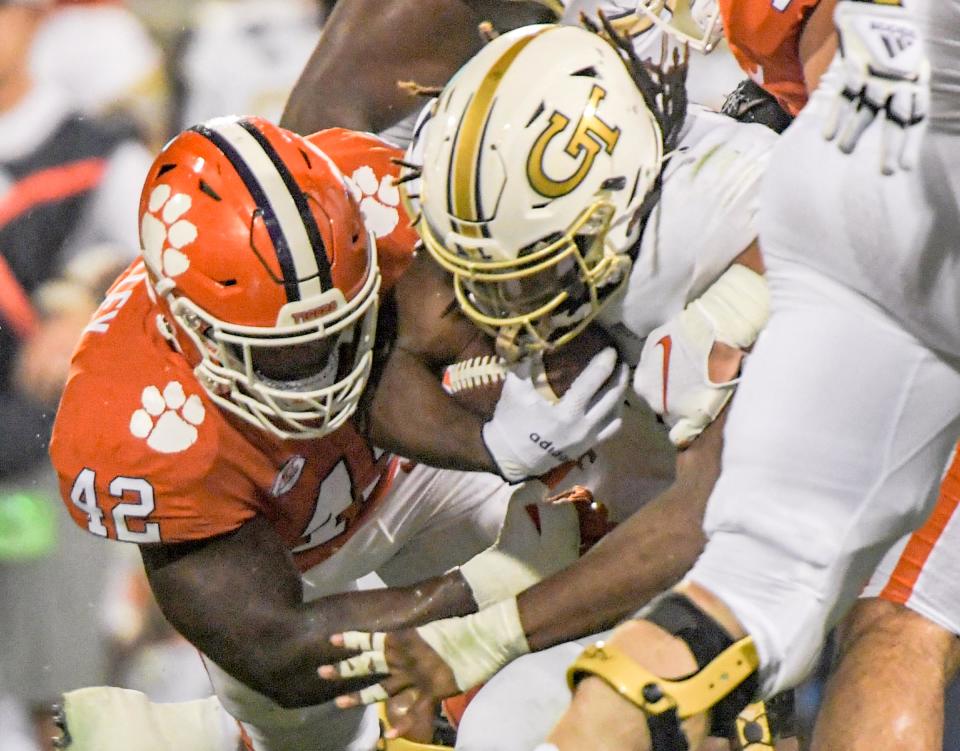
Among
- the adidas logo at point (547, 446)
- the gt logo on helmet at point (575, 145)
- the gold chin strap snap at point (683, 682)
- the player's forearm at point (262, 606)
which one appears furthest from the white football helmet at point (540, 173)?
the gold chin strap snap at point (683, 682)

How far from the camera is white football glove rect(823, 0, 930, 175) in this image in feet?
3.79

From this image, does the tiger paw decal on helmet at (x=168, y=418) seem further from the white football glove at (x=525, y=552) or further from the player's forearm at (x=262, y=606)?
the white football glove at (x=525, y=552)

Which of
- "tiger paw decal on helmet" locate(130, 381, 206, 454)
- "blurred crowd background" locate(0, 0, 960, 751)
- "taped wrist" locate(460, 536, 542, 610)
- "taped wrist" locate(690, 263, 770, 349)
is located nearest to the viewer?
"taped wrist" locate(690, 263, 770, 349)

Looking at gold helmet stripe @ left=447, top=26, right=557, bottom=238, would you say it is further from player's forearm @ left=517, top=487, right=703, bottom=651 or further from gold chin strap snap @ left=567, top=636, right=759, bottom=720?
gold chin strap snap @ left=567, top=636, right=759, bottom=720

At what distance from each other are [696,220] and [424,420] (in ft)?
1.46

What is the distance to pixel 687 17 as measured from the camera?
214cm

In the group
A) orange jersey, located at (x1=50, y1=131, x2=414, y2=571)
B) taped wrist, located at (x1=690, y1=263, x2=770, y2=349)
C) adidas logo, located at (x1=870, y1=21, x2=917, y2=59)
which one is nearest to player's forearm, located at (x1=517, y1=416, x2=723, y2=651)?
taped wrist, located at (x1=690, y1=263, x2=770, y2=349)

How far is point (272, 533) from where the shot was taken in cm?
203

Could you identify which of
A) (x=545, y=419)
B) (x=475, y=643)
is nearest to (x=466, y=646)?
(x=475, y=643)

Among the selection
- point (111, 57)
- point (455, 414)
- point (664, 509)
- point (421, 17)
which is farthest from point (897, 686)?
point (111, 57)

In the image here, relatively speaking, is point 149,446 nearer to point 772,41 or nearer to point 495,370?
point 495,370

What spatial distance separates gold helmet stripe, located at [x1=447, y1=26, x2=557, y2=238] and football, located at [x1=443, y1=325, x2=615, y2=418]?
223 mm

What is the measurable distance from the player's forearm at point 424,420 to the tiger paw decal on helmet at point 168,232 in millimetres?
314

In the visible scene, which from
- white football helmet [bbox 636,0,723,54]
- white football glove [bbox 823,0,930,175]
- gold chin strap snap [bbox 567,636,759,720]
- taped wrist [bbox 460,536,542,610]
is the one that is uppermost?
white football glove [bbox 823,0,930,175]
